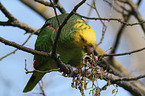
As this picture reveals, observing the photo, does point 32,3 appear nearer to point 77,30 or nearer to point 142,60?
point 77,30

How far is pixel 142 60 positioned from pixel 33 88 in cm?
575

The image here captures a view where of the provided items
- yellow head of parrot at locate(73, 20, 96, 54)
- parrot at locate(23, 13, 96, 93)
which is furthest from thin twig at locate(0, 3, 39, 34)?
yellow head of parrot at locate(73, 20, 96, 54)

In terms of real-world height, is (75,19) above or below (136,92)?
above

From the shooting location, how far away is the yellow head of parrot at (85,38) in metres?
3.16

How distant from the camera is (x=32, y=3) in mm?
5281

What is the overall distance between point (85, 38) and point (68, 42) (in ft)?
1.12

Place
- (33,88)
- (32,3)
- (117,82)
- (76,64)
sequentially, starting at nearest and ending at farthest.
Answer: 1. (117,82)
2. (76,64)
3. (33,88)
4. (32,3)

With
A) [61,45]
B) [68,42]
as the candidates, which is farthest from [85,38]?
[61,45]

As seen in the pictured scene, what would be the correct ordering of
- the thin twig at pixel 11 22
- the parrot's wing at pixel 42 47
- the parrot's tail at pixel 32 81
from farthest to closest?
1. the parrot's tail at pixel 32 81
2. the parrot's wing at pixel 42 47
3. the thin twig at pixel 11 22

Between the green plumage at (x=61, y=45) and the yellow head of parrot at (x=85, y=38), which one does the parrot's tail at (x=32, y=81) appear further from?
the yellow head of parrot at (x=85, y=38)

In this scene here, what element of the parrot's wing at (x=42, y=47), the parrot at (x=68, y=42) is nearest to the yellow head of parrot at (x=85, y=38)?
the parrot at (x=68, y=42)

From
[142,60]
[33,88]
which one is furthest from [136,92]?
[142,60]

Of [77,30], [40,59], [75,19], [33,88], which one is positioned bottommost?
[33,88]

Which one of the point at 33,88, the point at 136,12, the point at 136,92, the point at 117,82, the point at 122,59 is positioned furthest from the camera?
the point at 122,59
